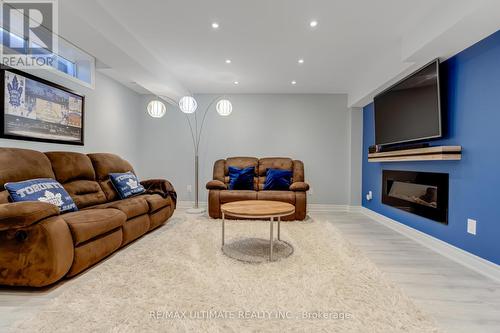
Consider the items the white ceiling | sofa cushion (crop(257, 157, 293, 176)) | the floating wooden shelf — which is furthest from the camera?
sofa cushion (crop(257, 157, 293, 176))

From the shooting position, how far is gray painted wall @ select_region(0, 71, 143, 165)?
10.6 ft

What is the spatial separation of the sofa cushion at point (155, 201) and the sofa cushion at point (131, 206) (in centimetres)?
7

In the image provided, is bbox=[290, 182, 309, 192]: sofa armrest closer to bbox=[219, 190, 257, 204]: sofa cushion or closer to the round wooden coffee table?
bbox=[219, 190, 257, 204]: sofa cushion

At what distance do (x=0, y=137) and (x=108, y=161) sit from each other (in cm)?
120

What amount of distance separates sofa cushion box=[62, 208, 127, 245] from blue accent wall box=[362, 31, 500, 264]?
3.40m

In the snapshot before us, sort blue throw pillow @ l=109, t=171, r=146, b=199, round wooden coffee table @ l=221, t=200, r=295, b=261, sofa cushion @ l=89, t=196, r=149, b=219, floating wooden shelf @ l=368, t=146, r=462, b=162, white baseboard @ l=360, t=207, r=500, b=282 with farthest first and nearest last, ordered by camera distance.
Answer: blue throw pillow @ l=109, t=171, r=146, b=199
sofa cushion @ l=89, t=196, r=149, b=219
floating wooden shelf @ l=368, t=146, r=462, b=162
round wooden coffee table @ l=221, t=200, r=295, b=261
white baseboard @ l=360, t=207, r=500, b=282

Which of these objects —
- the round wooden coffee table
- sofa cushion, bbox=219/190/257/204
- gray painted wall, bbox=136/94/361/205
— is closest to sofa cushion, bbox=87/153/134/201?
sofa cushion, bbox=219/190/257/204

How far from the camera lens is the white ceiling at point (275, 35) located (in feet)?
7.46

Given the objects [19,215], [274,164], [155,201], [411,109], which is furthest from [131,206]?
[411,109]

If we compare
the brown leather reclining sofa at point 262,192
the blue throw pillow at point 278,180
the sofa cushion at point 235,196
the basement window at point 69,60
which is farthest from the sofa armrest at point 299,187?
the basement window at point 69,60

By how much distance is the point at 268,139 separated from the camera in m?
5.26

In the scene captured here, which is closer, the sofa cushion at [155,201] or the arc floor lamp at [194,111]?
the sofa cushion at [155,201]

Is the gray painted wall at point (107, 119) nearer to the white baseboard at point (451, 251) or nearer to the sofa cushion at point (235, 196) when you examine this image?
the sofa cushion at point (235, 196)

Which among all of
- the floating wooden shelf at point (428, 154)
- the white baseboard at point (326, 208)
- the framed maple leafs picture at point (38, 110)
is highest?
the framed maple leafs picture at point (38, 110)
